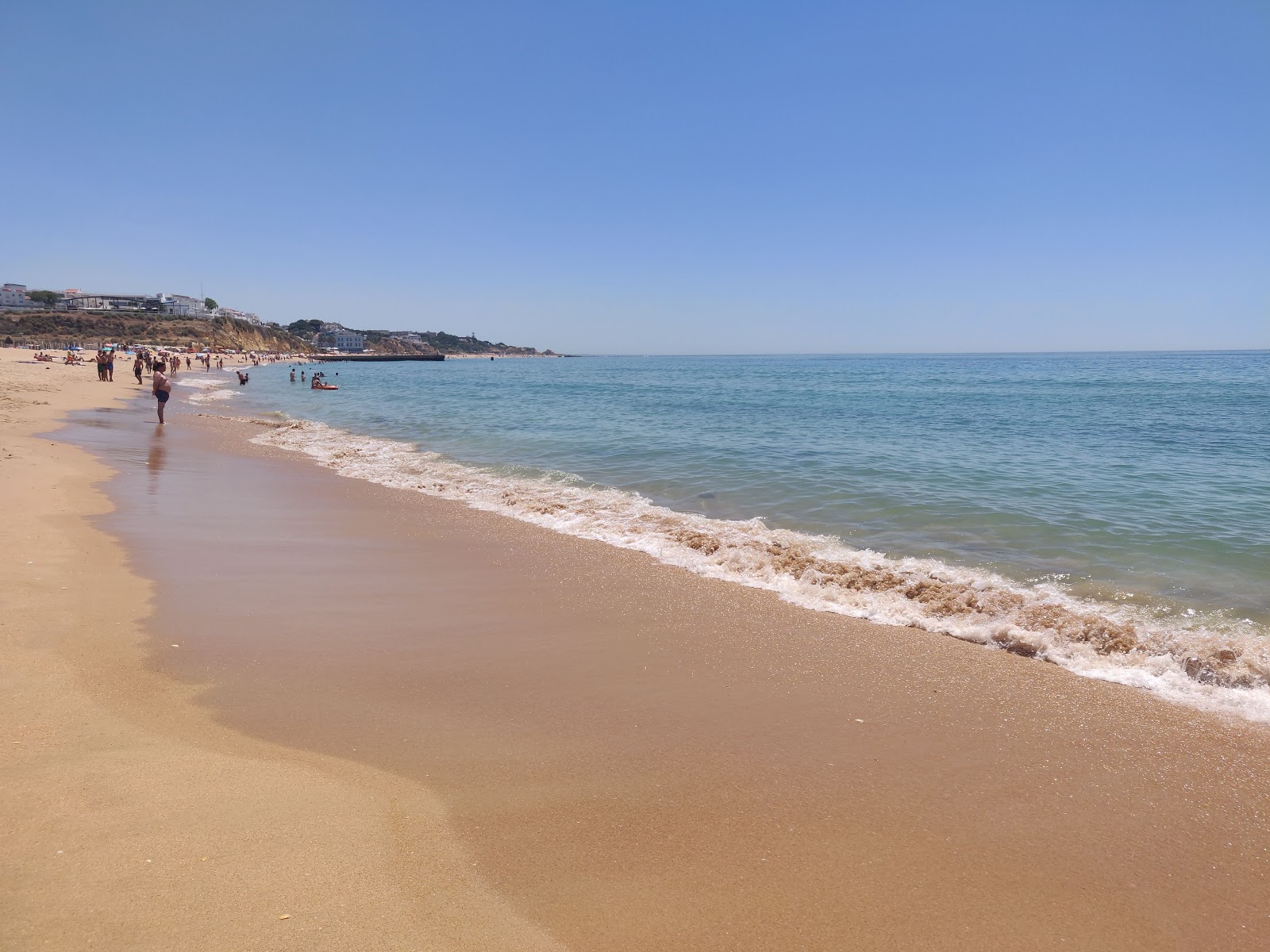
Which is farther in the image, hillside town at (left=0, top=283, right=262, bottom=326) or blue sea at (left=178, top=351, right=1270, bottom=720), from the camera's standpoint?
hillside town at (left=0, top=283, right=262, bottom=326)

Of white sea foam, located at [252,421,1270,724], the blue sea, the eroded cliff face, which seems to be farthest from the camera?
the eroded cliff face

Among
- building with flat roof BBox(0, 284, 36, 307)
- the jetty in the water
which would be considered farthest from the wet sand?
building with flat roof BBox(0, 284, 36, 307)

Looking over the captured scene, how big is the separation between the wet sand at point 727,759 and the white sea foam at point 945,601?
0.33 meters

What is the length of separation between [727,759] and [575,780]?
0.82 m

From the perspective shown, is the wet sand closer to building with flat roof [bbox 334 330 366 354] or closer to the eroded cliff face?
the eroded cliff face

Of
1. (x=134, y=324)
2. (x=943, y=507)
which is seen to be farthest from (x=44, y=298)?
(x=943, y=507)

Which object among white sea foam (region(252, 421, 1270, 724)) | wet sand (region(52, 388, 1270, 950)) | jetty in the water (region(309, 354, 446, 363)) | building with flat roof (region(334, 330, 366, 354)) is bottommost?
wet sand (region(52, 388, 1270, 950))

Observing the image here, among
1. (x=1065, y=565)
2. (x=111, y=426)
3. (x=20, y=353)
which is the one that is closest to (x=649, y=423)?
(x=111, y=426)

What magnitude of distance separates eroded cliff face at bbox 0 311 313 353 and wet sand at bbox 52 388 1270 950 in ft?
331

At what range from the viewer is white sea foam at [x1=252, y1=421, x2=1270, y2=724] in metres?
4.86

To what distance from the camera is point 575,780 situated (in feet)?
11.1

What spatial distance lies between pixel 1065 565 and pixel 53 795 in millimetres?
8395

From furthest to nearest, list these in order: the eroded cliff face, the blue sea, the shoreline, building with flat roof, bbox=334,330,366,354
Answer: building with flat roof, bbox=334,330,366,354, the eroded cliff face, the blue sea, the shoreline

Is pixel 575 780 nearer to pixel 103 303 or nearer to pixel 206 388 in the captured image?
pixel 206 388
